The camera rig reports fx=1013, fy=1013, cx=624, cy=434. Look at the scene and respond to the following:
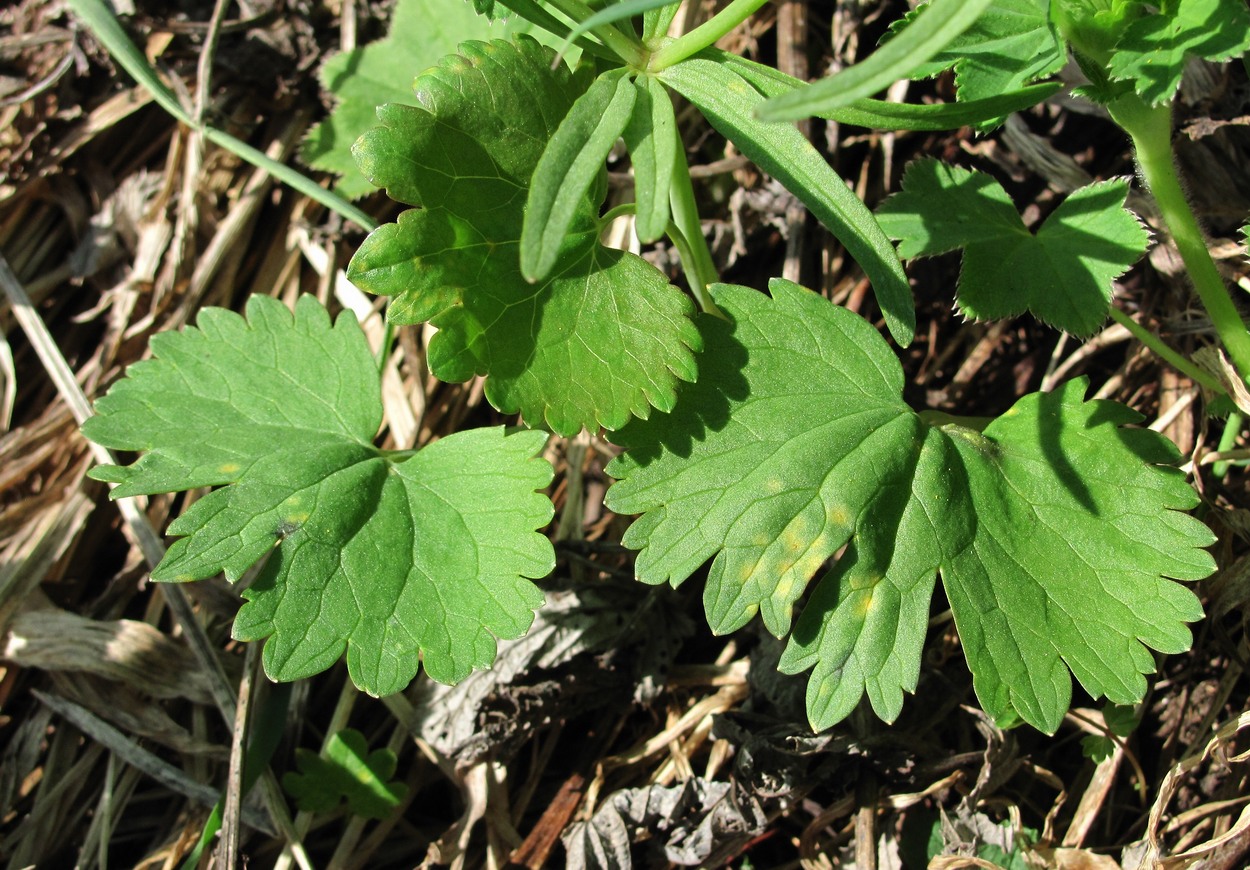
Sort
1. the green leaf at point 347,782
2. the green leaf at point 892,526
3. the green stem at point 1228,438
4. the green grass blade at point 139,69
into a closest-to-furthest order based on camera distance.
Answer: the green leaf at point 892,526, the green stem at point 1228,438, the green leaf at point 347,782, the green grass blade at point 139,69

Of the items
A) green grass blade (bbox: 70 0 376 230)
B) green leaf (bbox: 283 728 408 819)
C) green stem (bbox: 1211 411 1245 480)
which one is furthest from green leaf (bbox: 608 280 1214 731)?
green grass blade (bbox: 70 0 376 230)

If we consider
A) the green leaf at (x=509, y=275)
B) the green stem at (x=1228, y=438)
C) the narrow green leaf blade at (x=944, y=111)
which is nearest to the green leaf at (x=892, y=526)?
the green leaf at (x=509, y=275)

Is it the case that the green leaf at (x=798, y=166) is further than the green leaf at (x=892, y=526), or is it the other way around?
the green leaf at (x=892, y=526)

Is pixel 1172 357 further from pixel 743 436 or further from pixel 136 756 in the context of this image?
pixel 136 756

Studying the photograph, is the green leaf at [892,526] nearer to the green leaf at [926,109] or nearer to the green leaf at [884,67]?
the green leaf at [926,109]

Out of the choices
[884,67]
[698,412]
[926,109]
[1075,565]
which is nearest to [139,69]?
[698,412]

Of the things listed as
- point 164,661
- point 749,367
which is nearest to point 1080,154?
point 749,367

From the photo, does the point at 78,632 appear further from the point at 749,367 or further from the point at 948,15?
the point at 948,15

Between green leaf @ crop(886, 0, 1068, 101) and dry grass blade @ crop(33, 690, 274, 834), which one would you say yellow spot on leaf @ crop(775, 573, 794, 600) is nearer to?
green leaf @ crop(886, 0, 1068, 101)
